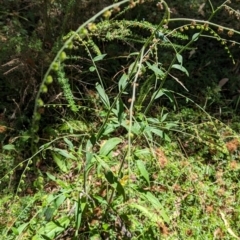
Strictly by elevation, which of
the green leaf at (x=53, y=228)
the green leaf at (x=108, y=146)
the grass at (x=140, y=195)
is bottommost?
the grass at (x=140, y=195)

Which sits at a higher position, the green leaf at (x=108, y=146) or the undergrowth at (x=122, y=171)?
the green leaf at (x=108, y=146)

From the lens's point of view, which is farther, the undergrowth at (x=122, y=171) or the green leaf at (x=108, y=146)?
the undergrowth at (x=122, y=171)

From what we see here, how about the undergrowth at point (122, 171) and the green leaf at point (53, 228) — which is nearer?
the green leaf at point (53, 228)

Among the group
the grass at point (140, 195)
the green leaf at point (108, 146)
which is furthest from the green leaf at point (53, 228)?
the green leaf at point (108, 146)

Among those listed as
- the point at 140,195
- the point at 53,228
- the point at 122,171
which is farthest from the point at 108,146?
the point at 122,171

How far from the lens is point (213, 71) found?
11.8 ft

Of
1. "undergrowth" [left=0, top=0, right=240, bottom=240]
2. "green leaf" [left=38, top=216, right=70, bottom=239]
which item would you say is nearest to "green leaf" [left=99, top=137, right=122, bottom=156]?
"undergrowth" [left=0, top=0, right=240, bottom=240]

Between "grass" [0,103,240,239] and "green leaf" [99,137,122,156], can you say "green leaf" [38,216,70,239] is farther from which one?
"green leaf" [99,137,122,156]

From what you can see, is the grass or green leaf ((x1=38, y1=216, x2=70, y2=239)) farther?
the grass

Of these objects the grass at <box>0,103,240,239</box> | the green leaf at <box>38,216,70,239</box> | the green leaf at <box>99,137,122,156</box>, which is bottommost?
the grass at <box>0,103,240,239</box>

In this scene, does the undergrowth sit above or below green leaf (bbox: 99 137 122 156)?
below

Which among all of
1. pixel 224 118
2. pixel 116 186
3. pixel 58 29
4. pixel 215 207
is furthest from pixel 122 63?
pixel 116 186

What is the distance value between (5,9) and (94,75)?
846 mm

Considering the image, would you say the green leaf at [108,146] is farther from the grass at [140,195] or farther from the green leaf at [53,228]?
the green leaf at [53,228]
